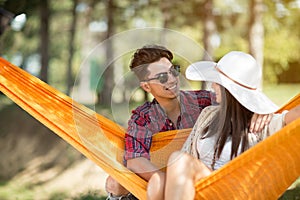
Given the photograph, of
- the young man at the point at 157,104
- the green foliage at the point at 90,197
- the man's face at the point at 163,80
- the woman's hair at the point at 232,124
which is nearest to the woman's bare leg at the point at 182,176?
the woman's hair at the point at 232,124

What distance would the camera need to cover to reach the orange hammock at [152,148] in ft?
6.07

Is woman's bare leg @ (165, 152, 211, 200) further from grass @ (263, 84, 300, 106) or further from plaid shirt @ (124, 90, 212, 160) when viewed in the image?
grass @ (263, 84, 300, 106)

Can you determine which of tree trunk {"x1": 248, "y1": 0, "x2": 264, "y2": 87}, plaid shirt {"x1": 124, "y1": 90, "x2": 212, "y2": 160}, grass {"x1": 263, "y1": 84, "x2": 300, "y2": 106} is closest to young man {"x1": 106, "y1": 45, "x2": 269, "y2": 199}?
plaid shirt {"x1": 124, "y1": 90, "x2": 212, "y2": 160}

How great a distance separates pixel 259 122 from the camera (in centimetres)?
201

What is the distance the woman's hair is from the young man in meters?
0.29

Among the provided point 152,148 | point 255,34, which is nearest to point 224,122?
point 152,148

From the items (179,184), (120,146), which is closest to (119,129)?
(120,146)

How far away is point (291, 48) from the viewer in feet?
45.9

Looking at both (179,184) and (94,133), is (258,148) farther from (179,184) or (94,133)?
(94,133)

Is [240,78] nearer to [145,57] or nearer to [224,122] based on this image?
[224,122]

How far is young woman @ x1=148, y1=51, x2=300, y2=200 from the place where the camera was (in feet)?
6.25

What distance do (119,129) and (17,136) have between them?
4.05 m

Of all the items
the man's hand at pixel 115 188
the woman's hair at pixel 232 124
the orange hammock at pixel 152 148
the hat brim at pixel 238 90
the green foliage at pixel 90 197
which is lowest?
the green foliage at pixel 90 197

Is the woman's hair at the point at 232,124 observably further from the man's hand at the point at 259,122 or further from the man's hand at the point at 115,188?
the man's hand at the point at 115,188
